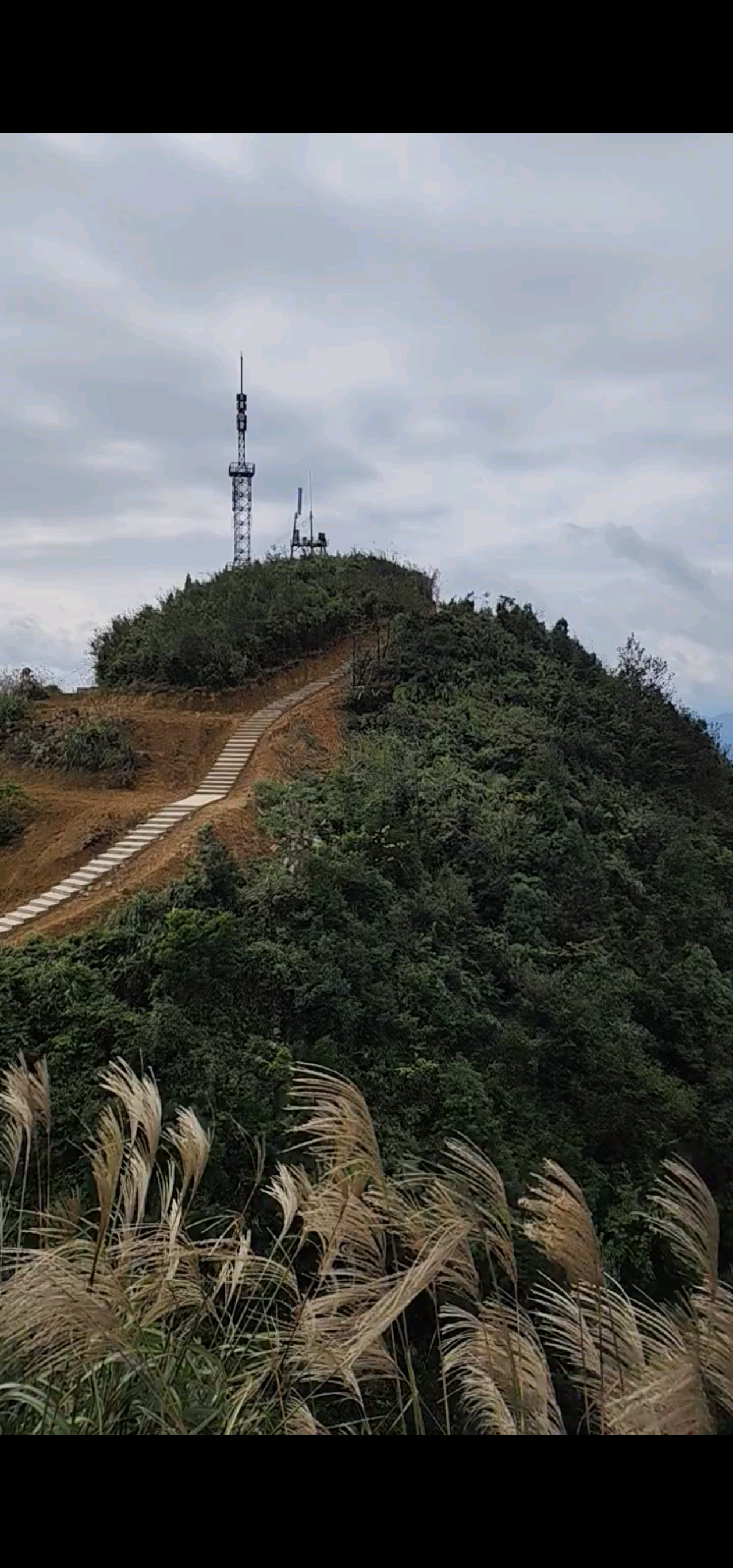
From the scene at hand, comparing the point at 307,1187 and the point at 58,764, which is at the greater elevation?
the point at 58,764

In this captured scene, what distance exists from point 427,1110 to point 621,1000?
242 cm

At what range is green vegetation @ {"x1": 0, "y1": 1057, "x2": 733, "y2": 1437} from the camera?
1462 millimetres

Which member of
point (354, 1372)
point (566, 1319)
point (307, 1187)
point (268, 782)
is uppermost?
point (268, 782)

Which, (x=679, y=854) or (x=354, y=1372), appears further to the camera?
(x=679, y=854)

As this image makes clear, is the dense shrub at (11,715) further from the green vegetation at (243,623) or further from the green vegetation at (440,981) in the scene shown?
the green vegetation at (440,981)

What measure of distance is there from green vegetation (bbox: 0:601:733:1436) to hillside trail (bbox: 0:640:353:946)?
1.54ft

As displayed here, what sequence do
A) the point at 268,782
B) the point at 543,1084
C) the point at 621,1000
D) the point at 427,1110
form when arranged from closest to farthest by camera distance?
the point at 427,1110 → the point at 543,1084 → the point at 621,1000 → the point at 268,782

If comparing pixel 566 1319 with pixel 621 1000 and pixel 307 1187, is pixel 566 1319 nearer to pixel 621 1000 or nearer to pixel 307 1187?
pixel 307 1187

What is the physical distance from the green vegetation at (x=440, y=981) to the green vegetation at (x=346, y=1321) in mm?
969

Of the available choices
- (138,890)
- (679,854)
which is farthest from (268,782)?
(679,854)

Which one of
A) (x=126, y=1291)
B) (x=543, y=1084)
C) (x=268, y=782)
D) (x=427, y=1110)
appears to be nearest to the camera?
(x=126, y=1291)

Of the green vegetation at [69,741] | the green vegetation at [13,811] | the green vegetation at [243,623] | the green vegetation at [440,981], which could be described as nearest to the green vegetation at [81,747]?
the green vegetation at [69,741]
